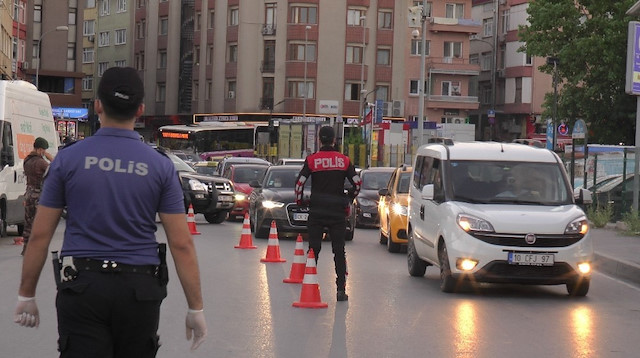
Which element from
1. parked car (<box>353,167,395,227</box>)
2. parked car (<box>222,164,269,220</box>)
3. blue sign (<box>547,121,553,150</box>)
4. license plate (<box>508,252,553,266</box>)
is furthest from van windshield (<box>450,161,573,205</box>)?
blue sign (<box>547,121,553,150</box>)

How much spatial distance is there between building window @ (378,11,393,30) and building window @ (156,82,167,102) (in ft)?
71.3

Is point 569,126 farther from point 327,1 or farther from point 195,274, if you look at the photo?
point 195,274

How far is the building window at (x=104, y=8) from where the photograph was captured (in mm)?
→ 125688

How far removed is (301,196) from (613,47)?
45.7 m

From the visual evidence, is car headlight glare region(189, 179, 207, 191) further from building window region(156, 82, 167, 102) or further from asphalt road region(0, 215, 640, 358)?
building window region(156, 82, 167, 102)

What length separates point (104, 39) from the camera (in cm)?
12594

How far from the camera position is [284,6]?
9731 cm

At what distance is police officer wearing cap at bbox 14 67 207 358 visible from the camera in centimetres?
553

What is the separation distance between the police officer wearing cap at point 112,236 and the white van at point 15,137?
56.8ft

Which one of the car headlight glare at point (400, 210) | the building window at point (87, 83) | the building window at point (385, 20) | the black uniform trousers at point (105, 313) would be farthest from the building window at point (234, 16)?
the black uniform trousers at point (105, 313)

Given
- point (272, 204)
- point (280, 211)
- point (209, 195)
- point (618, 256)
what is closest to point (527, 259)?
point (618, 256)

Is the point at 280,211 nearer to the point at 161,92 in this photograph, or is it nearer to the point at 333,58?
the point at 333,58

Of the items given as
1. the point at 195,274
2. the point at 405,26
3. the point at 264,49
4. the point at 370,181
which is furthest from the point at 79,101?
the point at 195,274

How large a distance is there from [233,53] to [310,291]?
85.8 m
